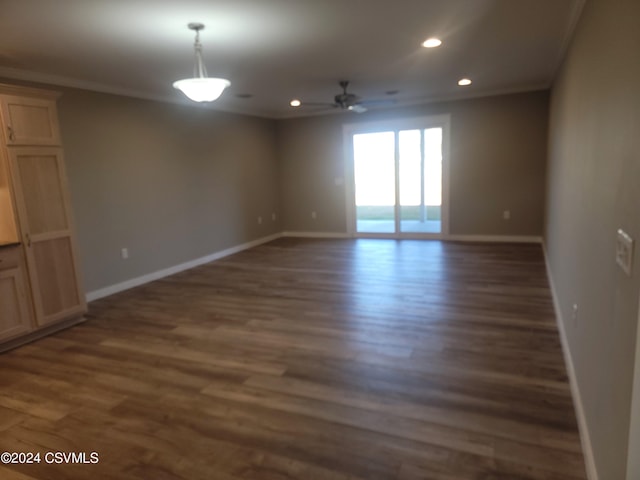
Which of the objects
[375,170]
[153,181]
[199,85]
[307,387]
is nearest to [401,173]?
[375,170]

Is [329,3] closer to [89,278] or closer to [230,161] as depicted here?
[89,278]

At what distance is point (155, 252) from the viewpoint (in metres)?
5.43

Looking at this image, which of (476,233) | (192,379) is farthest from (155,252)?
(476,233)

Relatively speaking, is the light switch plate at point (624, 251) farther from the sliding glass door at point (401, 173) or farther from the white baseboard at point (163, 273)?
the sliding glass door at point (401, 173)

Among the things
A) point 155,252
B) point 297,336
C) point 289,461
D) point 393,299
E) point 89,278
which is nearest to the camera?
point 289,461

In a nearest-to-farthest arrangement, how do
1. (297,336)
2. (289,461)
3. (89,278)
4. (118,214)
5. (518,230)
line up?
(289,461), (297,336), (89,278), (118,214), (518,230)

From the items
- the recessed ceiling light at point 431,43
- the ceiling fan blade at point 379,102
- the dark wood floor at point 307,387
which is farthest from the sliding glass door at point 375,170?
the recessed ceiling light at point 431,43

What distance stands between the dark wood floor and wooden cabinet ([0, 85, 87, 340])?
0.34 m

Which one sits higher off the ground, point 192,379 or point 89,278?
point 89,278

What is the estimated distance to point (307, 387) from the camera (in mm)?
2545

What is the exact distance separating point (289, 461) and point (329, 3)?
2.67 meters

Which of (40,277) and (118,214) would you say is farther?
(118,214)

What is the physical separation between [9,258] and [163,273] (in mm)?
2319

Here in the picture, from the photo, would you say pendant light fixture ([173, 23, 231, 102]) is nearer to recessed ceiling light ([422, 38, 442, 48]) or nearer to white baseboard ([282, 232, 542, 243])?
recessed ceiling light ([422, 38, 442, 48])
